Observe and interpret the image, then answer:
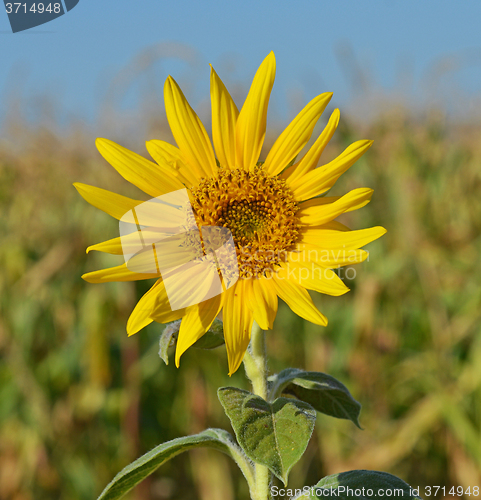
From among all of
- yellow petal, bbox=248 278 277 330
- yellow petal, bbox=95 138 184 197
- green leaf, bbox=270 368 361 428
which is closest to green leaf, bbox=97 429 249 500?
green leaf, bbox=270 368 361 428

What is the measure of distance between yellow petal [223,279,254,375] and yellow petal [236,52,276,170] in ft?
1.13

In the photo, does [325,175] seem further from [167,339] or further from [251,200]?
[167,339]

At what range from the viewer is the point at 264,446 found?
31.9 inches

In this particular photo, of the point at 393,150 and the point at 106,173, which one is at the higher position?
the point at 106,173

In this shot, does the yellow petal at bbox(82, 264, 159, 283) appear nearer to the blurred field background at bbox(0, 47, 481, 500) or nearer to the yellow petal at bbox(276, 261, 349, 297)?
the yellow petal at bbox(276, 261, 349, 297)

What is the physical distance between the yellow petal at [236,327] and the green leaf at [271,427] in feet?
0.20

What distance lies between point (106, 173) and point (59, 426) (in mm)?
1952

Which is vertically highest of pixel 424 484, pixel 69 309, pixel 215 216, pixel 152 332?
pixel 215 216

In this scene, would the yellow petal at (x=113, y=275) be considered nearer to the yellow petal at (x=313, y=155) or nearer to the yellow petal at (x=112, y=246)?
the yellow petal at (x=112, y=246)

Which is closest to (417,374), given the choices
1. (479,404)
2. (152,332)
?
(479,404)

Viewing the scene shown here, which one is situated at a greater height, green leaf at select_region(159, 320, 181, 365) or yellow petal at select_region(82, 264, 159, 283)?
yellow petal at select_region(82, 264, 159, 283)

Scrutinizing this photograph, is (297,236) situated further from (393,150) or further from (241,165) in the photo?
(393,150)

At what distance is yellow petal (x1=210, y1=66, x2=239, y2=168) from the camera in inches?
42.6

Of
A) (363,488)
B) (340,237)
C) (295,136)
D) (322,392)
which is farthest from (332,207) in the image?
(363,488)
